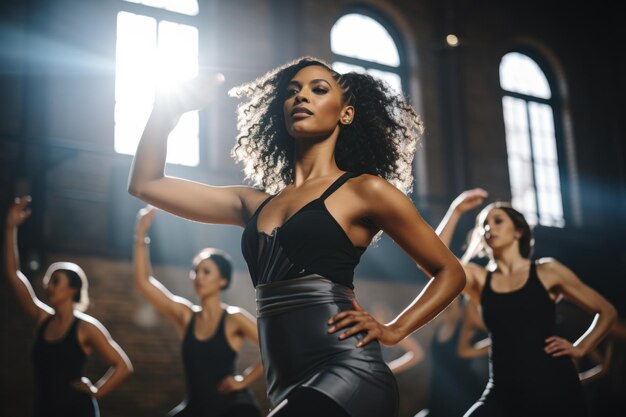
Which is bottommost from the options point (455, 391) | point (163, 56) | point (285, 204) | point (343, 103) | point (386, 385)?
point (455, 391)

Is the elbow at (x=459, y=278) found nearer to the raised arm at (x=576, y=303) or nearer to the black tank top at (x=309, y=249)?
the black tank top at (x=309, y=249)

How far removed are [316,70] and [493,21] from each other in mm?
9633

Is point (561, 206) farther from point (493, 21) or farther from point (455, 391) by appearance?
point (455, 391)

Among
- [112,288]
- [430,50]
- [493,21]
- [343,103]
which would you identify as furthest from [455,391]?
[493,21]

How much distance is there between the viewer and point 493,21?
36.2 ft

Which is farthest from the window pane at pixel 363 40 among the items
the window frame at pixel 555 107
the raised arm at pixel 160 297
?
the raised arm at pixel 160 297

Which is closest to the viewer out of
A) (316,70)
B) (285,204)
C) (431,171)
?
(285,204)

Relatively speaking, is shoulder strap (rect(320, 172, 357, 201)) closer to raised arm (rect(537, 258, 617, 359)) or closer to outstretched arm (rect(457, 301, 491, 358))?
raised arm (rect(537, 258, 617, 359))

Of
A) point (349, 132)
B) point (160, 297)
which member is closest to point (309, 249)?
point (349, 132)

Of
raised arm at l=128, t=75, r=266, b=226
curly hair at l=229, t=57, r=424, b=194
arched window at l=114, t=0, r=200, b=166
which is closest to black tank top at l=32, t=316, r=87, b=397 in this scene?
curly hair at l=229, t=57, r=424, b=194

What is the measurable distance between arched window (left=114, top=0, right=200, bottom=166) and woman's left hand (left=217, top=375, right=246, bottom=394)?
3528 mm

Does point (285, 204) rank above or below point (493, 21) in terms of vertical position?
below

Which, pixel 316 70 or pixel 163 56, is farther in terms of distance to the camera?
pixel 163 56

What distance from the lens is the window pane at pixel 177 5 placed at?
8398mm
